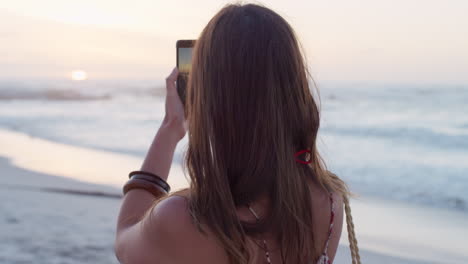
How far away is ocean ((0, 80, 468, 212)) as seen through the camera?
693 centimetres

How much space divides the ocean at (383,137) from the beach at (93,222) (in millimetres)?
852

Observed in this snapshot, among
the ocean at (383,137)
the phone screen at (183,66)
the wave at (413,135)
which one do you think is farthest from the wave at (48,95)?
the phone screen at (183,66)

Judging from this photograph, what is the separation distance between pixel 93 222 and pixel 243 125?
380 centimetres

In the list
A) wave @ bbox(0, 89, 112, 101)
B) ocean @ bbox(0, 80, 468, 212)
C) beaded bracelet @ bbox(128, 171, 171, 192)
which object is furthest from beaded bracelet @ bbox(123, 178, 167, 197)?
wave @ bbox(0, 89, 112, 101)

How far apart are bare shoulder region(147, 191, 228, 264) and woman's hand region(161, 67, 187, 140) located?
35 centimetres

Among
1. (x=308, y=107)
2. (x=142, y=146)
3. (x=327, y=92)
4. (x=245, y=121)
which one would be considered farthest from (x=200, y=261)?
(x=327, y=92)

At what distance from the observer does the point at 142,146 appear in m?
10.0

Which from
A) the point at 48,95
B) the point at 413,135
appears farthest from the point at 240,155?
the point at 48,95

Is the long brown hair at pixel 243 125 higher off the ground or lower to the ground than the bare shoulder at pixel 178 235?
higher

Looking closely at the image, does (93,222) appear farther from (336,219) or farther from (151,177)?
(336,219)

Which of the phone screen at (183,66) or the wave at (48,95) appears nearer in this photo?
the phone screen at (183,66)

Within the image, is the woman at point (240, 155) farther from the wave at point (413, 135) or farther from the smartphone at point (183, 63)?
the wave at point (413, 135)

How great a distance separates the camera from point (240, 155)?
1.28 m

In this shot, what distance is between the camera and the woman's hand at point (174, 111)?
1589mm
